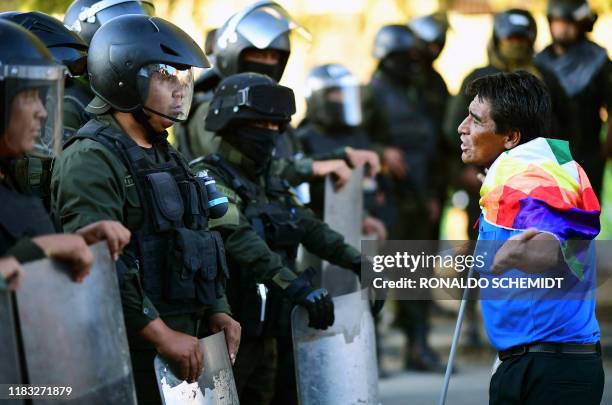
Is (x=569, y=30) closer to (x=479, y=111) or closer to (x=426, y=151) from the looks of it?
(x=426, y=151)

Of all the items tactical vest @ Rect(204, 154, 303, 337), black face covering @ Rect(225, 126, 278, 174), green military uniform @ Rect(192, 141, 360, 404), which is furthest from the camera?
black face covering @ Rect(225, 126, 278, 174)

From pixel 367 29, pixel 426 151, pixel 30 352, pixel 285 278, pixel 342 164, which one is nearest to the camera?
pixel 30 352

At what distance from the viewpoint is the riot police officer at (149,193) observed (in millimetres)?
4141

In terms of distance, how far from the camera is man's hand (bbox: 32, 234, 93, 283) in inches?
133

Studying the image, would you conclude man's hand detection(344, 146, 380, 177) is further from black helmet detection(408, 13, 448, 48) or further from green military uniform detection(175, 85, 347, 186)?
black helmet detection(408, 13, 448, 48)

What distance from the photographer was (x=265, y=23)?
6.74 metres

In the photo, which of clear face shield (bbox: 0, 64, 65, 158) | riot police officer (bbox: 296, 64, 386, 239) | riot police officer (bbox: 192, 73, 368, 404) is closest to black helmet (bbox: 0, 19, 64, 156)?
clear face shield (bbox: 0, 64, 65, 158)

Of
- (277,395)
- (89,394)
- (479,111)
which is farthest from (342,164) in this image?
(89,394)

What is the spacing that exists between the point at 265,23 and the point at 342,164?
84cm

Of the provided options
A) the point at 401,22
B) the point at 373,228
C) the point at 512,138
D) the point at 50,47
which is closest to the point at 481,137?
the point at 512,138

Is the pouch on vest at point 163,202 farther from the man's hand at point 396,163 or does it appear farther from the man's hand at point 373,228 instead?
the man's hand at point 396,163

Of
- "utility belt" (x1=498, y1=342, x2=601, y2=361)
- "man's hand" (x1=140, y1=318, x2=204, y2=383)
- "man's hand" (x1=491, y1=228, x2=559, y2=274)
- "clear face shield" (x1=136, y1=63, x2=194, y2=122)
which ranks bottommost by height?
"utility belt" (x1=498, y1=342, x2=601, y2=361)

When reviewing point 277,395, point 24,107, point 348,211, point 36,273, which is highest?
point 24,107

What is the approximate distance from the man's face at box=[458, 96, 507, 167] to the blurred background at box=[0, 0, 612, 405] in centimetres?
311
